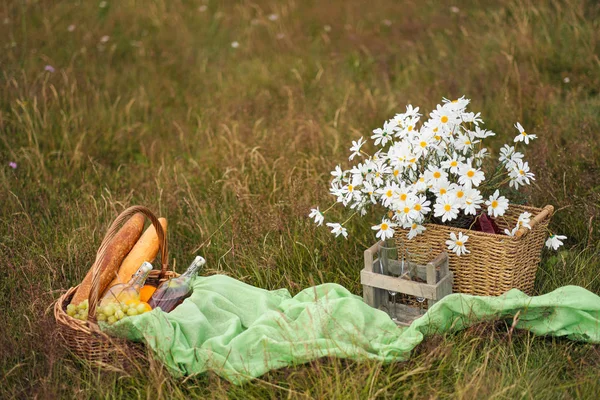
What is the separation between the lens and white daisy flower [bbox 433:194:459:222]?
3229mm

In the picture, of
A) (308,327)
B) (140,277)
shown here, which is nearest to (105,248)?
(140,277)

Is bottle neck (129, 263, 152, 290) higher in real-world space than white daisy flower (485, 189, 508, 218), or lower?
lower

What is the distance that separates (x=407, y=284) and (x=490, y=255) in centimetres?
38

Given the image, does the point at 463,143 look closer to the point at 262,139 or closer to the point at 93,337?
the point at 93,337

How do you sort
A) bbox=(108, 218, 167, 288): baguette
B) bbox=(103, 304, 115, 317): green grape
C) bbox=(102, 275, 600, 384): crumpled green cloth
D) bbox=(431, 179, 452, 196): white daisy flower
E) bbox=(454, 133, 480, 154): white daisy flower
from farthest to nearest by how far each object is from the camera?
bbox=(108, 218, 167, 288): baguette → bbox=(454, 133, 480, 154): white daisy flower → bbox=(431, 179, 452, 196): white daisy flower → bbox=(103, 304, 115, 317): green grape → bbox=(102, 275, 600, 384): crumpled green cloth

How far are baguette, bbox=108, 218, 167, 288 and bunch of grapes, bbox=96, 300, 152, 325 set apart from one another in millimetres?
318

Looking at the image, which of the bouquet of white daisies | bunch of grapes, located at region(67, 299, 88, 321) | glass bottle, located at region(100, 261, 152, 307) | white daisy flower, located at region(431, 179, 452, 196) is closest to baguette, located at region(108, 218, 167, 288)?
Answer: glass bottle, located at region(100, 261, 152, 307)

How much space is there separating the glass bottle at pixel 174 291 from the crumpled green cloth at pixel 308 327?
0.10 metres

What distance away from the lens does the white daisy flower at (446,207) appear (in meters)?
3.23

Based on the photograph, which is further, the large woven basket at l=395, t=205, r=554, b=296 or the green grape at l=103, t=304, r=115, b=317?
the large woven basket at l=395, t=205, r=554, b=296

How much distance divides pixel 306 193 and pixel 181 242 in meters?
0.77

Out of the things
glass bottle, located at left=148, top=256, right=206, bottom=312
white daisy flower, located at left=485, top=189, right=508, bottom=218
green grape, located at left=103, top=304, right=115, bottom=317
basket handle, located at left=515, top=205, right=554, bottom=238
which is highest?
white daisy flower, located at left=485, top=189, right=508, bottom=218

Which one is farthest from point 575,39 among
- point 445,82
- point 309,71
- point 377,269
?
point 377,269

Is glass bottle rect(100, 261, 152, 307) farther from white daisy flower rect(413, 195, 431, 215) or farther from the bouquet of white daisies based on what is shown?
white daisy flower rect(413, 195, 431, 215)
